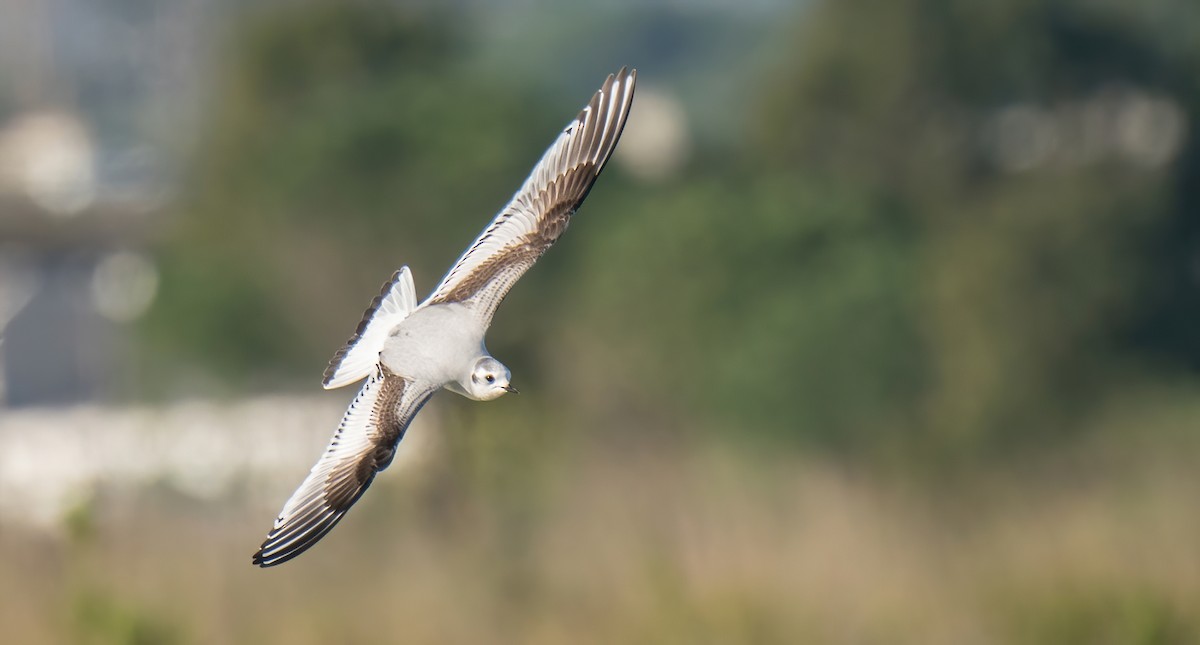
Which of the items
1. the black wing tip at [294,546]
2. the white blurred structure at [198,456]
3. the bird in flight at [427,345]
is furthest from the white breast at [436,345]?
the white blurred structure at [198,456]

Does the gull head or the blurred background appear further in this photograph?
the blurred background

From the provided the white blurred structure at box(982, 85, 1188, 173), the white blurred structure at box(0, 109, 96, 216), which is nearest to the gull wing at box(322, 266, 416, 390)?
the white blurred structure at box(982, 85, 1188, 173)

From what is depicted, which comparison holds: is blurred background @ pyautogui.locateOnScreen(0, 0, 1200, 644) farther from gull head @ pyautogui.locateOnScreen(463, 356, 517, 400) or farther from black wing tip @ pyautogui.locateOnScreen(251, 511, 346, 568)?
gull head @ pyautogui.locateOnScreen(463, 356, 517, 400)

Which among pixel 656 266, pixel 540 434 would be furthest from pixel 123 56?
pixel 540 434

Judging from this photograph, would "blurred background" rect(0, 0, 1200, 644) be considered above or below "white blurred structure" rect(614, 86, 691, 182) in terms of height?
below

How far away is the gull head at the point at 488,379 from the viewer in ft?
19.9

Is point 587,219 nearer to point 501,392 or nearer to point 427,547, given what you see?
point 427,547

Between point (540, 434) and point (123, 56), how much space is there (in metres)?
88.7

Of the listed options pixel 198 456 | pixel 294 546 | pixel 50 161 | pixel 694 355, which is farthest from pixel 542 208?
pixel 50 161

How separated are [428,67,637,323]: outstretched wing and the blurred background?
1.97 m

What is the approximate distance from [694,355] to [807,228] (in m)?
2.04

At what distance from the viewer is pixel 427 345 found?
6168 mm

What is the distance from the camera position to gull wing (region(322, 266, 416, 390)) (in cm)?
632

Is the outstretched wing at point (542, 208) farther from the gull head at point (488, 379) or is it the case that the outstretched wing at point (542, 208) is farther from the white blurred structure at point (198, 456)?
the white blurred structure at point (198, 456)
